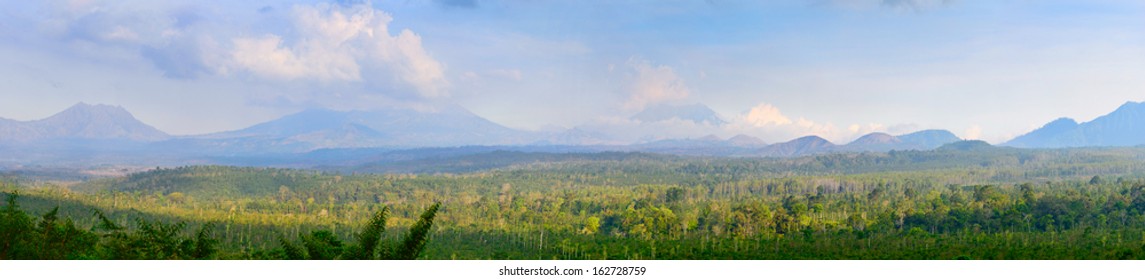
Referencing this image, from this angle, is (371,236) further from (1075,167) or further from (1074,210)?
(1075,167)

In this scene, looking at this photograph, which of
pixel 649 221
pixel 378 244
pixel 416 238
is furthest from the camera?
pixel 649 221

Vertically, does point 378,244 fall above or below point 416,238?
below

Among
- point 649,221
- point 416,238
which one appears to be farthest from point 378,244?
point 649,221

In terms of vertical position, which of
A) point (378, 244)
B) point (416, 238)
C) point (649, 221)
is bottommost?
point (649, 221)

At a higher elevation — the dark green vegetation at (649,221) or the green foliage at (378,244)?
the green foliage at (378,244)

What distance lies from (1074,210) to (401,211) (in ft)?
139

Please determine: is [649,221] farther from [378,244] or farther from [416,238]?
[416,238]

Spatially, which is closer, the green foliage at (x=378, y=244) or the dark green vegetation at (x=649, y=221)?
the green foliage at (x=378, y=244)

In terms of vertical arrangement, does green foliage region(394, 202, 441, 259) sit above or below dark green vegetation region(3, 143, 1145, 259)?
above

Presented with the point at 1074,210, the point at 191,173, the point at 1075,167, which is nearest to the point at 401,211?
the point at 1074,210

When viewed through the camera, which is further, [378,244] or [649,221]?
[649,221]

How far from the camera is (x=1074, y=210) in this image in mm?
38094

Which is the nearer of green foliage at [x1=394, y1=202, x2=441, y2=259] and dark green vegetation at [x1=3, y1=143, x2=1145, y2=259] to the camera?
green foliage at [x1=394, y1=202, x2=441, y2=259]

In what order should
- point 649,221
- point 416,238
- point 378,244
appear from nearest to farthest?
point 416,238 < point 378,244 < point 649,221
